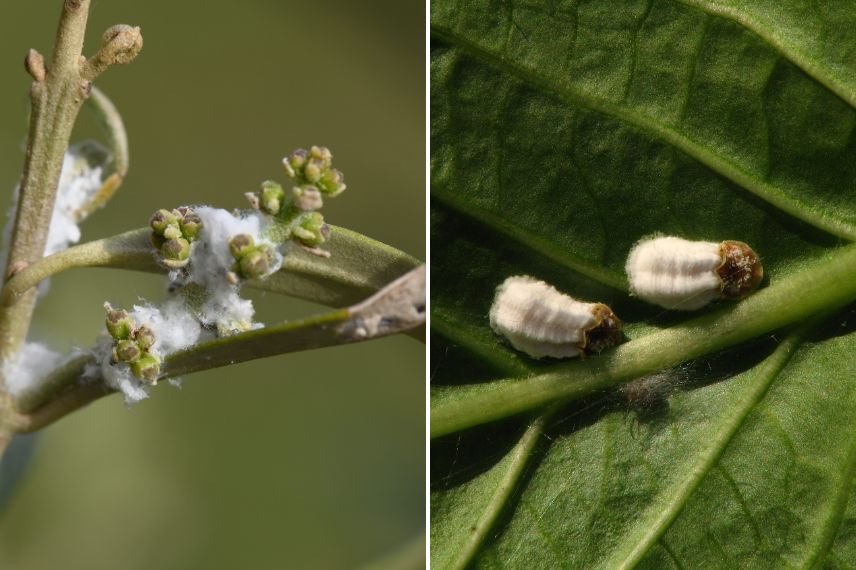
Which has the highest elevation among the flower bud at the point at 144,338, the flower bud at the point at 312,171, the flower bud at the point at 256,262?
the flower bud at the point at 312,171

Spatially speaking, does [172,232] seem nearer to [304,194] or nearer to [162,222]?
[162,222]

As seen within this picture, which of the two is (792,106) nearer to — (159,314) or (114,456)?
(159,314)

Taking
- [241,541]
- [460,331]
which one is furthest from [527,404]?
[241,541]

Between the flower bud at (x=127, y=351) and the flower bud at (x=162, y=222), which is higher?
the flower bud at (x=162, y=222)

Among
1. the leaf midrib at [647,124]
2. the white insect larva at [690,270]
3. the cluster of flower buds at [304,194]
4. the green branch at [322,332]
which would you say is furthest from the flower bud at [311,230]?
the white insect larva at [690,270]

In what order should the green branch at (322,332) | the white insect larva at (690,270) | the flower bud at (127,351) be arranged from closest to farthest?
the green branch at (322,332) → the flower bud at (127,351) → the white insect larva at (690,270)

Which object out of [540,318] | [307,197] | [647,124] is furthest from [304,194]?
[647,124]

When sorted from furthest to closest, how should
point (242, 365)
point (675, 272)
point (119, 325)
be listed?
1. point (242, 365)
2. point (675, 272)
3. point (119, 325)

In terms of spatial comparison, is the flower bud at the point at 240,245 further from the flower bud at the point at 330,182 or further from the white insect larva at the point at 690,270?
the white insect larva at the point at 690,270
